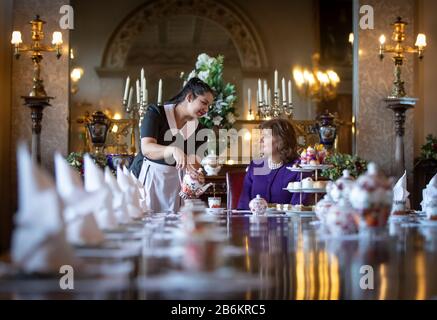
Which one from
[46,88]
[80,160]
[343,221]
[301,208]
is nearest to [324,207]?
[343,221]

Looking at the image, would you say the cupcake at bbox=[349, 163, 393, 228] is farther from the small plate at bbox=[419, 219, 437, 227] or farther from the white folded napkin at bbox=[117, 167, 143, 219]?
the white folded napkin at bbox=[117, 167, 143, 219]

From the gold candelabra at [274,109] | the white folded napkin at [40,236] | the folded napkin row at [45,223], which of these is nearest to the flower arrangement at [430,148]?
the gold candelabra at [274,109]

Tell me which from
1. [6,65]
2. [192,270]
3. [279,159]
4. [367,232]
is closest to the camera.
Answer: [192,270]

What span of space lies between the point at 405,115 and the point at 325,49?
3678 millimetres

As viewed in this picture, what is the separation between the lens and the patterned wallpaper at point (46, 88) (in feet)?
24.2

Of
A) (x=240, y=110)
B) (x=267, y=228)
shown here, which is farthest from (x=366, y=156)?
(x=267, y=228)

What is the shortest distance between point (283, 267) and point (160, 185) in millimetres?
2348

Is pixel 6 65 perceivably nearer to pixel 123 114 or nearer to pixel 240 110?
pixel 123 114

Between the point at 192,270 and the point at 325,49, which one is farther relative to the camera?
the point at 325,49

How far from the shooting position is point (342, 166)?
664cm

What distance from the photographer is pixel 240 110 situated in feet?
35.9

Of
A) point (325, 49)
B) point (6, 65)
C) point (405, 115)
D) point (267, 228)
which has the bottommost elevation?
point (267, 228)

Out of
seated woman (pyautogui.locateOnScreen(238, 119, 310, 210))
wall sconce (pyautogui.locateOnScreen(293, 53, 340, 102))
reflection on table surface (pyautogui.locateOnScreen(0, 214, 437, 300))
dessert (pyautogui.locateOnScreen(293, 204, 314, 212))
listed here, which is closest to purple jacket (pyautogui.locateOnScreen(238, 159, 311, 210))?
seated woman (pyautogui.locateOnScreen(238, 119, 310, 210))

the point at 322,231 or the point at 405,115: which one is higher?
the point at 405,115
